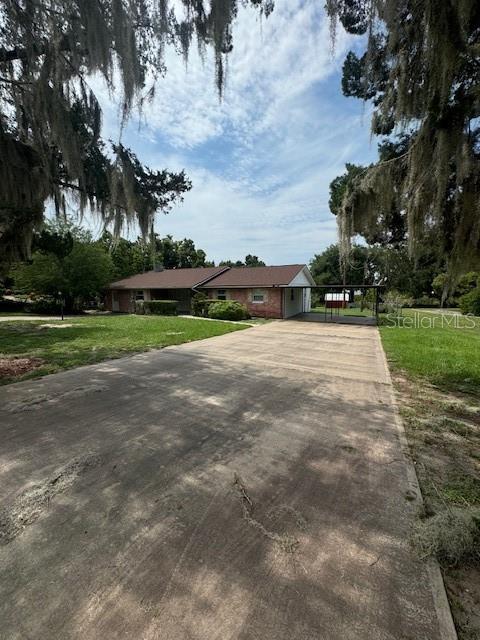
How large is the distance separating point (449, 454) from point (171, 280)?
24.5m

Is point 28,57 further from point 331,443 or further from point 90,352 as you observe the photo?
point 331,443

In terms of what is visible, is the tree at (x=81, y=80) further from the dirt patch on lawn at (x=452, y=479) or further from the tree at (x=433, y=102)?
the dirt patch on lawn at (x=452, y=479)

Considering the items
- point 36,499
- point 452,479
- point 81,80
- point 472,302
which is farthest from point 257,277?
point 36,499

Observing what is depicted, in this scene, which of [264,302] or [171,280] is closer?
[264,302]

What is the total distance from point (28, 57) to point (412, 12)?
5.33 metres

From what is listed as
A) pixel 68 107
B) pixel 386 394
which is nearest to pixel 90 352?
pixel 68 107

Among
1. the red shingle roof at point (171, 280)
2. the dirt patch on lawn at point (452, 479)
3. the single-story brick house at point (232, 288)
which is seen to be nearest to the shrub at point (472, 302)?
the single-story brick house at point (232, 288)

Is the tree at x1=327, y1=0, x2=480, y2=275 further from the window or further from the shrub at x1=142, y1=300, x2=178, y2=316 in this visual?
the shrub at x1=142, y1=300, x2=178, y2=316

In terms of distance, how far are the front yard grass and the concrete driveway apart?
16 cm

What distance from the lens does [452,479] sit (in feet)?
9.20

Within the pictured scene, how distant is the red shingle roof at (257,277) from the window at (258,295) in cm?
53

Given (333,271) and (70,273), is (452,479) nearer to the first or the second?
(70,273)

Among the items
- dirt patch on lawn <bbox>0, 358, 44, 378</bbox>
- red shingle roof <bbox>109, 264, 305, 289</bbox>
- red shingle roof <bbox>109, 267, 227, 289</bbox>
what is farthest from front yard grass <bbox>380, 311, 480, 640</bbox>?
red shingle roof <bbox>109, 267, 227, 289</bbox>

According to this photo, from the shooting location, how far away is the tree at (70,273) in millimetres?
22500
